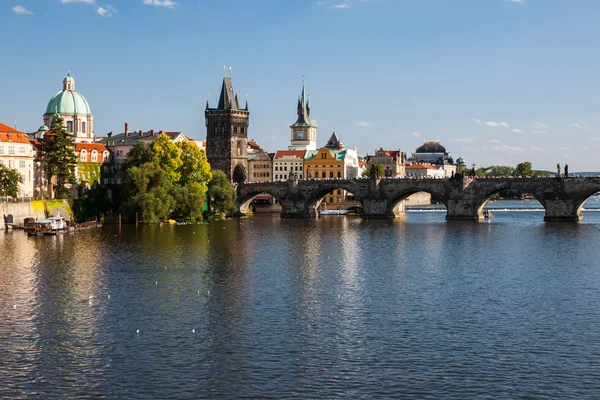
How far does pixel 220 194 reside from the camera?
447 ft

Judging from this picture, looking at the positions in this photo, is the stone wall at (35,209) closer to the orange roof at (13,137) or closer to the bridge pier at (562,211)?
the orange roof at (13,137)

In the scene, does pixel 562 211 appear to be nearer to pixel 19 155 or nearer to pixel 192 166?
pixel 192 166

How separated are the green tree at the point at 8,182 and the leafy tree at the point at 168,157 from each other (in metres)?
21.5

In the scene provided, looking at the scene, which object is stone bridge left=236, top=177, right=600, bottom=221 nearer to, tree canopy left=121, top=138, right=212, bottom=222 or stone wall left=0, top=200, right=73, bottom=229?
tree canopy left=121, top=138, right=212, bottom=222

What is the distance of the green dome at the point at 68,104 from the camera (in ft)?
538

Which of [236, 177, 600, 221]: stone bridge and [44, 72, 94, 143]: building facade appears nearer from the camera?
[236, 177, 600, 221]: stone bridge

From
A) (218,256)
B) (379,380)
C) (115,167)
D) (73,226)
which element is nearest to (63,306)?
(379,380)

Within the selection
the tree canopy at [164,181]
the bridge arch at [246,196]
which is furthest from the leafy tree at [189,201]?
the bridge arch at [246,196]

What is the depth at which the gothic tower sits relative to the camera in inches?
6816

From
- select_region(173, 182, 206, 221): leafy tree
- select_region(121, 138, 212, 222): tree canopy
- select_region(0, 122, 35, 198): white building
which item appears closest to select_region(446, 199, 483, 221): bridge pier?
select_region(121, 138, 212, 222): tree canopy

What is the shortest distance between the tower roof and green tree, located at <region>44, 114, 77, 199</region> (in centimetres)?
5831

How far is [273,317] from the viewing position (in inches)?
1885

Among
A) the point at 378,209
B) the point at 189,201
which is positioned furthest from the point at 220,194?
the point at 378,209

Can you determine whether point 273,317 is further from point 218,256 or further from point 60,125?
point 60,125
